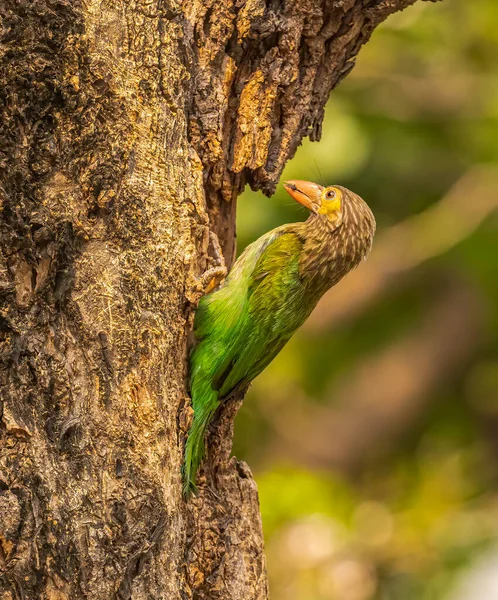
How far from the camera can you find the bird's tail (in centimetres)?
308

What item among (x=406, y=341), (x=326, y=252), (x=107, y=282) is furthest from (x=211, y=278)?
(x=406, y=341)

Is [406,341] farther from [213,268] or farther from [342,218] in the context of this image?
[213,268]

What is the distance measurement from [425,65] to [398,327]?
2.52m

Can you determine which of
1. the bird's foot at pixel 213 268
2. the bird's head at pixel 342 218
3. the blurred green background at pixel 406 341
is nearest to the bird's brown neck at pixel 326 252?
the bird's head at pixel 342 218

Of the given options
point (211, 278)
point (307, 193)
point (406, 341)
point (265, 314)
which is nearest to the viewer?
point (211, 278)

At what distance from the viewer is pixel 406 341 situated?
911 centimetres

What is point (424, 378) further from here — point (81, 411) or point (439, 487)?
point (81, 411)

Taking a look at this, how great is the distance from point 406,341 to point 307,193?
507 cm

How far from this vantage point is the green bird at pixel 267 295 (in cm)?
328

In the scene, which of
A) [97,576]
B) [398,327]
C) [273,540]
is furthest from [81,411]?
[398,327]

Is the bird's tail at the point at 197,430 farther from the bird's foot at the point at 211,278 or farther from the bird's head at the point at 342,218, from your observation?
the bird's head at the point at 342,218

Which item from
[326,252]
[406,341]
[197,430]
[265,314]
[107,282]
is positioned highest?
[406,341]

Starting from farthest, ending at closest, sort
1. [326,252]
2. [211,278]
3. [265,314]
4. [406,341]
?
[406,341] → [326,252] → [265,314] → [211,278]

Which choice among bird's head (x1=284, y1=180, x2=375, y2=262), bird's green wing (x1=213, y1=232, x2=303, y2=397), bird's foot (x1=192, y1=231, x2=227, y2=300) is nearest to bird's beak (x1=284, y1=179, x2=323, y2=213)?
bird's head (x1=284, y1=180, x2=375, y2=262)
